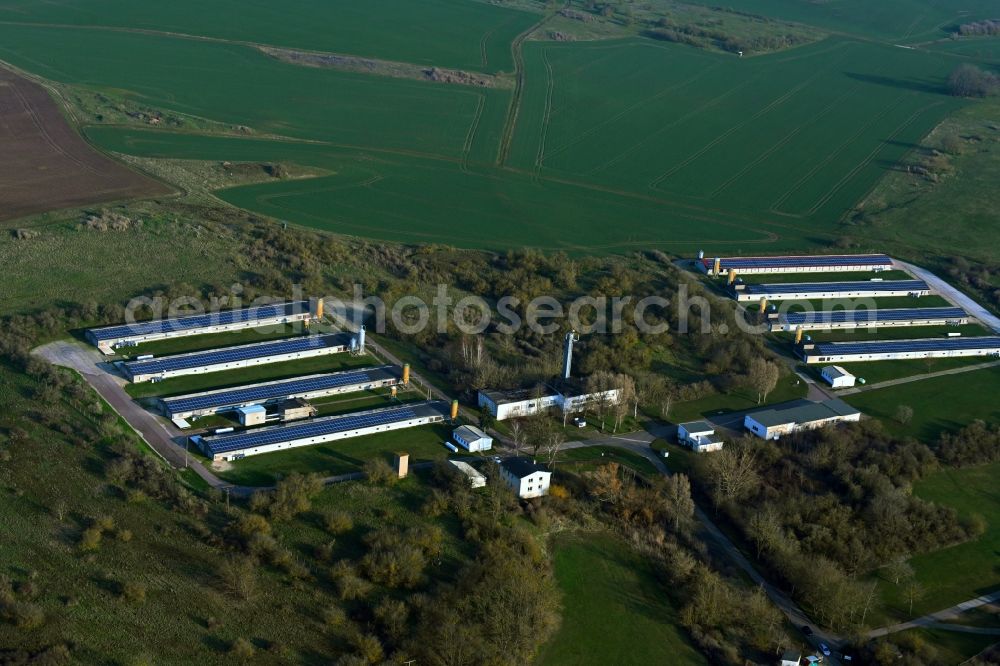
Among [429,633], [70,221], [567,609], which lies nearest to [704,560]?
[567,609]

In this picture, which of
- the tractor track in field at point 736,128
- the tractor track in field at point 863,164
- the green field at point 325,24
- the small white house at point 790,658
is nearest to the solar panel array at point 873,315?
the tractor track in field at point 863,164

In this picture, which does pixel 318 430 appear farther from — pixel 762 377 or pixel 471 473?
pixel 762 377

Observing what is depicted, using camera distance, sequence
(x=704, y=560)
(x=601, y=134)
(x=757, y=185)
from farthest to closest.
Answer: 1. (x=601, y=134)
2. (x=757, y=185)
3. (x=704, y=560)

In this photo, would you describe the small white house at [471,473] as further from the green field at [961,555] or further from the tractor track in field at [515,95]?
the tractor track in field at [515,95]

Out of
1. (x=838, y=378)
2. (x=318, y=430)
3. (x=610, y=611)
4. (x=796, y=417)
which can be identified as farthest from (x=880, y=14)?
(x=610, y=611)

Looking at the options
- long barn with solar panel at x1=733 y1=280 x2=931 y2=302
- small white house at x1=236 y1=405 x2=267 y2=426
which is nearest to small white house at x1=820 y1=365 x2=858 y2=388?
long barn with solar panel at x1=733 y1=280 x2=931 y2=302

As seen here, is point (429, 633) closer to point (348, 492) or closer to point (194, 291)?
point (348, 492)
